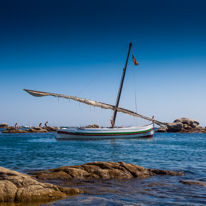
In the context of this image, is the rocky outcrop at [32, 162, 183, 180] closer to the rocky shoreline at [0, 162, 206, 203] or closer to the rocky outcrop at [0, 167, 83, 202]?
the rocky shoreline at [0, 162, 206, 203]

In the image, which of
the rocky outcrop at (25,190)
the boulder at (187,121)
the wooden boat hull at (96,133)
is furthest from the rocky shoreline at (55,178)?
the boulder at (187,121)

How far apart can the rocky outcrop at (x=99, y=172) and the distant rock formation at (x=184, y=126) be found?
71116 millimetres

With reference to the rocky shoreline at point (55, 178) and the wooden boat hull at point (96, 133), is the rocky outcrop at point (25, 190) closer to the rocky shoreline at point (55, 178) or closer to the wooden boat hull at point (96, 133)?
the rocky shoreline at point (55, 178)

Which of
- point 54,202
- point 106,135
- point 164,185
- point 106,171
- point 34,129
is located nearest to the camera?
point 54,202

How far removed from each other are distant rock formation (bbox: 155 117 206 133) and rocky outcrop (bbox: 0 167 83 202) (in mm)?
76235

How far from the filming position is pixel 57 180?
10.2m

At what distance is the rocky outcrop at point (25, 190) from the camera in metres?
6.98

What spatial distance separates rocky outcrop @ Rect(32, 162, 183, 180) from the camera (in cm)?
1065

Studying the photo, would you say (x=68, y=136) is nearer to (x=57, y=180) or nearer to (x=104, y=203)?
(x=57, y=180)

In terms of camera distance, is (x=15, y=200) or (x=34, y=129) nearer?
(x=15, y=200)

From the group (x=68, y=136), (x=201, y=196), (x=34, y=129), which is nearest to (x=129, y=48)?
(x=68, y=136)

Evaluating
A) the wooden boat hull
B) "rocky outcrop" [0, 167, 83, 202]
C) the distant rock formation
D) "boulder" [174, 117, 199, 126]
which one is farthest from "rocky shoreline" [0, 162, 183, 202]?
"boulder" [174, 117, 199, 126]

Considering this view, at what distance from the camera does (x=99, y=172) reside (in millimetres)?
11062

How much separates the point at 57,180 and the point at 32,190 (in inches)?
120
